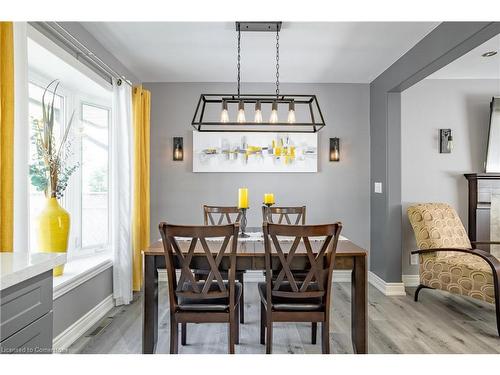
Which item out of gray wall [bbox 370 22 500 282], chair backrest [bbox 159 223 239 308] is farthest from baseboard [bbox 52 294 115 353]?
gray wall [bbox 370 22 500 282]

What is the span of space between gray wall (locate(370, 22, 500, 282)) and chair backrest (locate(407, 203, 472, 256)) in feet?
0.89

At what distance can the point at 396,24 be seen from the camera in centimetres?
294

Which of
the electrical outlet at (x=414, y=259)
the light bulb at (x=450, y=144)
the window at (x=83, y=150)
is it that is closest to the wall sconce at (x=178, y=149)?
the window at (x=83, y=150)

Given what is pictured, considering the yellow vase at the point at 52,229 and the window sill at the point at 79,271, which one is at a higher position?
the yellow vase at the point at 52,229

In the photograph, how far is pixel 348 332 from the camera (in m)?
2.99

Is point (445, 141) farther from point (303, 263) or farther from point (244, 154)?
point (303, 263)

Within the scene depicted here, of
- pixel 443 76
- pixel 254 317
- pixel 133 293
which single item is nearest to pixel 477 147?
pixel 443 76

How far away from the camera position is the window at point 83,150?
302 cm

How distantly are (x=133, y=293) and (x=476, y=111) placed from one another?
447 cm

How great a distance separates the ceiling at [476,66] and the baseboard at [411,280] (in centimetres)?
240

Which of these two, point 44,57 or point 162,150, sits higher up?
point 44,57

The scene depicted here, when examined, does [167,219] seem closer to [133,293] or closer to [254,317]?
[133,293]

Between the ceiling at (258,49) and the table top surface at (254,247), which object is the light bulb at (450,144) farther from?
the table top surface at (254,247)

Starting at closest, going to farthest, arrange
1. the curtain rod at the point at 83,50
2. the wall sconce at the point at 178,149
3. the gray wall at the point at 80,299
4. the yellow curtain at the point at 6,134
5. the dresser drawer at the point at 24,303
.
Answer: the dresser drawer at the point at 24,303, the yellow curtain at the point at 6,134, the curtain rod at the point at 83,50, the gray wall at the point at 80,299, the wall sconce at the point at 178,149
